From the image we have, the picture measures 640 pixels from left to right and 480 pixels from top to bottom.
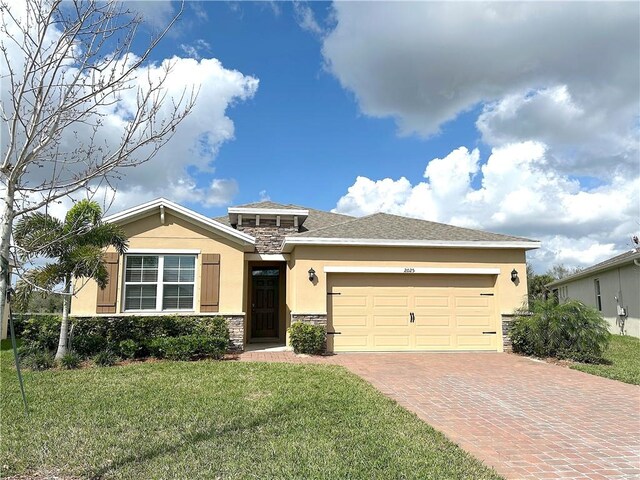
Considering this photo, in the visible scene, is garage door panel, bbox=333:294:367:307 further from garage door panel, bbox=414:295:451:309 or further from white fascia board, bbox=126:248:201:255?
white fascia board, bbox=126:248:201:255

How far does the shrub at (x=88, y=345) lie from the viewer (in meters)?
10.2

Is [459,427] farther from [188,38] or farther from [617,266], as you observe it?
[617,266]

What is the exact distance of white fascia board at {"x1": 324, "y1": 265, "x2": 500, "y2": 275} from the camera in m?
12.1

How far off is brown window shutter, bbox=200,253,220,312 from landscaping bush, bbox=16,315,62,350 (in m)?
3.48

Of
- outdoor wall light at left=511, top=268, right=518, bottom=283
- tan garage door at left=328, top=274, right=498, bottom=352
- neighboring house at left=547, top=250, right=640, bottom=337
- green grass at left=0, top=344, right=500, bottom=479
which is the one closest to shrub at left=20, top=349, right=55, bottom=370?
green grass at left=0, top=344, right=500, bottom=479

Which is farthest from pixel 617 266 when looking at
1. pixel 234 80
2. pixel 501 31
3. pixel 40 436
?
pixel 40 436

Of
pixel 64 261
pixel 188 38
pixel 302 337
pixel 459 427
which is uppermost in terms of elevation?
pixel 188 38

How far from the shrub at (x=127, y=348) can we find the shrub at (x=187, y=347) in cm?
39

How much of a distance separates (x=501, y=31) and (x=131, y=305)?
36.8ft

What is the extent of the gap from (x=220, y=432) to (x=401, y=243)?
329 inches

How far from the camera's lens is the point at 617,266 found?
17.3 meters

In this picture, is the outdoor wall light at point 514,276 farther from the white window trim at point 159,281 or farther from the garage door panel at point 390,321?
the white window trim at point 159,281

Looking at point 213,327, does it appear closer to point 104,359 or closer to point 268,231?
point 104,359

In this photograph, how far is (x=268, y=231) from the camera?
1490 cm
